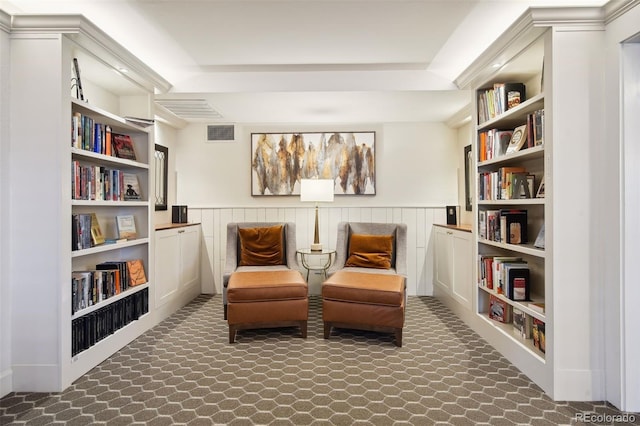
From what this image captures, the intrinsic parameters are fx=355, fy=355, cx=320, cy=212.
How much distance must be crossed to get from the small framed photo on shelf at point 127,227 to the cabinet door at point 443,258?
3.30 metres

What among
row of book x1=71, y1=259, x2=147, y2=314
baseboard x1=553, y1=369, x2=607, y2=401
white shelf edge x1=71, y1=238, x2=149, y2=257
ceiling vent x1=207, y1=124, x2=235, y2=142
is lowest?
baseboard x1=553, y1=369, x2=607, y2=401

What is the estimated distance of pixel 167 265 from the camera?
3807 mm

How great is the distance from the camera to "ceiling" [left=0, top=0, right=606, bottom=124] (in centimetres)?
247

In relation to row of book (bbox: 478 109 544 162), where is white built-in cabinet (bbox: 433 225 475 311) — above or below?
below

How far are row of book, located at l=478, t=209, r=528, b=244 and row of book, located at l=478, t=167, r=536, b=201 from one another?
0.15 metres

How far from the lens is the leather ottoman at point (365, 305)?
9.80ft

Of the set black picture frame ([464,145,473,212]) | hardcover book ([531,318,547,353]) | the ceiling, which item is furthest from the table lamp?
hardcover book ([531,318,547,353])

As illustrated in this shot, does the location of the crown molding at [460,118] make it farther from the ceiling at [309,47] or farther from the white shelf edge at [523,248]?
the white shelf edge at [523,248]

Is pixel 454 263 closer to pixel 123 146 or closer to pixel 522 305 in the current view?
pixel 522 305

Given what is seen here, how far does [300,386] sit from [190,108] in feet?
10.5

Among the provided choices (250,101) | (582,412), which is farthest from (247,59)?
(582,412)

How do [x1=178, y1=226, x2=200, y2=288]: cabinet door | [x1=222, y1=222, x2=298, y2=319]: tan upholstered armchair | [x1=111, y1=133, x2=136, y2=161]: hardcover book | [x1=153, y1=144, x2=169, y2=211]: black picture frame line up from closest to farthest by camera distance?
1. [x1=111, y1=133, x2=136, y2=161]: hardcover book
2. [x1=222, y1=222, x2=298, y2=319]: tan upholstered armchair
3. [x1=178, y1=226, x2=200, y2=288]: cabinet door
4. [x1=153, y1=144, x2=169, y2=211]: black picture frame

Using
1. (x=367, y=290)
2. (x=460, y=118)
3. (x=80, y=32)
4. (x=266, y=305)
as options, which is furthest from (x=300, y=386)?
(x=460, y=118)

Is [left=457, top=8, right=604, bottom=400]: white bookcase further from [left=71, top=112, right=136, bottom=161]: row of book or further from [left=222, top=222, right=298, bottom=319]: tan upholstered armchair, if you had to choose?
[left=71, top=112, right=136, bottom=161]: row of book
